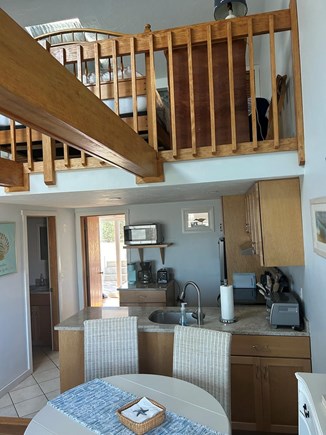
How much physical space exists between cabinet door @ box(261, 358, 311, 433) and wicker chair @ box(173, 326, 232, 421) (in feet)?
2.09

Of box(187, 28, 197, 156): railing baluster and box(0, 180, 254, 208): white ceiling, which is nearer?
box(187, 28, 197, 156): railing baluster

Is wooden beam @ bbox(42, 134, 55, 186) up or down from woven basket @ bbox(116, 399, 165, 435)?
up

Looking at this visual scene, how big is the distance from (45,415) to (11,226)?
8.51 feet

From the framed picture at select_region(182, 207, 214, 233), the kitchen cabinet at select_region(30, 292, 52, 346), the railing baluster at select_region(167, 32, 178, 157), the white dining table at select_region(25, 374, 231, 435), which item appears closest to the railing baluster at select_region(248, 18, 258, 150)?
the railing baluster at select_region(167, 32, 178, 157)

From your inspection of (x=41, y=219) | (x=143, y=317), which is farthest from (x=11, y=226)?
(x=143, y=317)

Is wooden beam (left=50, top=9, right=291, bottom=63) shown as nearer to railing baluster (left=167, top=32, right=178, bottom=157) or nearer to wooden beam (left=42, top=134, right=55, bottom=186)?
railing baluster (left=167, top=32, right=178, bottom=157)

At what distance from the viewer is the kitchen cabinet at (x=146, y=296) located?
454 cm

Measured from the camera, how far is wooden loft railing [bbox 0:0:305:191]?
7.40 feet

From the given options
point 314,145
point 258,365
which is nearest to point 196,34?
point 314,145

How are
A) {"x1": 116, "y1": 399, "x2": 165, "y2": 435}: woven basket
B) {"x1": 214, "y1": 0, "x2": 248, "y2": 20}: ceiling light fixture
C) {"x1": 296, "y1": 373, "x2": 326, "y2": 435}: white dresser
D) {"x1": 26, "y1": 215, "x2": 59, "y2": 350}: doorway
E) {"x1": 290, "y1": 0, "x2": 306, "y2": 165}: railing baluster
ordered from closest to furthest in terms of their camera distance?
{"x1": 296, "y1": 373, "x2": 326, "y2": 435}: white dresser, {"x1": 116, "y1": 399, "x2": 165, "y2": 435}: woven basket, {"x1": 290, "y1": 0, "x2": 306, "y2": 165}: railing baluster, {"x1": 214, "y1": 0, "x2": 248, "y2": 20}: ceiling light fixture, {"x1": 26, "y1": 215, "x2": 59, "y2": 350}: doorway

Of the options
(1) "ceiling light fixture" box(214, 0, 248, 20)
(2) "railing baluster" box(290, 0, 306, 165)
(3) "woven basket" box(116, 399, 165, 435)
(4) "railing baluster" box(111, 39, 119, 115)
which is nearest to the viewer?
(3) "woven basket" box(116, 399, 165, 435)

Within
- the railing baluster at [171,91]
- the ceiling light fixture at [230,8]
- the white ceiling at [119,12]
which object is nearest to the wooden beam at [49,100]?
the railing baluster at [171,91]

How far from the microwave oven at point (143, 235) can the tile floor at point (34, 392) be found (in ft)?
6.62

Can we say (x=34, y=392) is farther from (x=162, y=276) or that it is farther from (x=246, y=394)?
(x=246, y=394)
